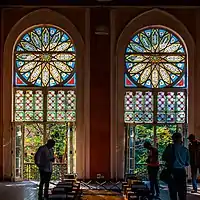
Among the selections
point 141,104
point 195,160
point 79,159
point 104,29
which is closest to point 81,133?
point 79,159

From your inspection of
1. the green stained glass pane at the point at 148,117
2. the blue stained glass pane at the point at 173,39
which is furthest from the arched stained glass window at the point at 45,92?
the blue stained glass pane at the point at 173,39

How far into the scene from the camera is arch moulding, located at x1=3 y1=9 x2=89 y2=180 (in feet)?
46.4

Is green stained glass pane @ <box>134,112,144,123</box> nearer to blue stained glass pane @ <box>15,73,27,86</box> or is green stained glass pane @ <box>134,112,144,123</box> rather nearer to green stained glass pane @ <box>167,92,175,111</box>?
green stained glass pane @ <box>167,92,175,111</box>

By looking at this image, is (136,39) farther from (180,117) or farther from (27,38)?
(27,38)

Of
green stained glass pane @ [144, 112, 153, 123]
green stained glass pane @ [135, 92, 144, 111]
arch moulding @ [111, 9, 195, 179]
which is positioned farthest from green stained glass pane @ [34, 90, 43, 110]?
green stained glass pane @ [144, 112, 153, 123]

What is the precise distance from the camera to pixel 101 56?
14344 mm

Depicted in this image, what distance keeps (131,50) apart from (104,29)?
167cm

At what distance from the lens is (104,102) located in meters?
14.3

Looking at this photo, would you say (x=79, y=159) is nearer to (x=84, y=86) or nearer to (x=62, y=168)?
(x=62, y=168)

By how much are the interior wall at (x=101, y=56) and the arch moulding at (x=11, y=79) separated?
4.6 inches

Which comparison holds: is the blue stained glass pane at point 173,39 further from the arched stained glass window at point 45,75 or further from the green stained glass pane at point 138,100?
→ the arched stained glass window at point 45,75

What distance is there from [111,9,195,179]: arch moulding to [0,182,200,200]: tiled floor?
1.89 meters

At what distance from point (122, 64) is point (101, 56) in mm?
622

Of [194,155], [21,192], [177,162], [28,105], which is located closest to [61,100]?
[28,105]
